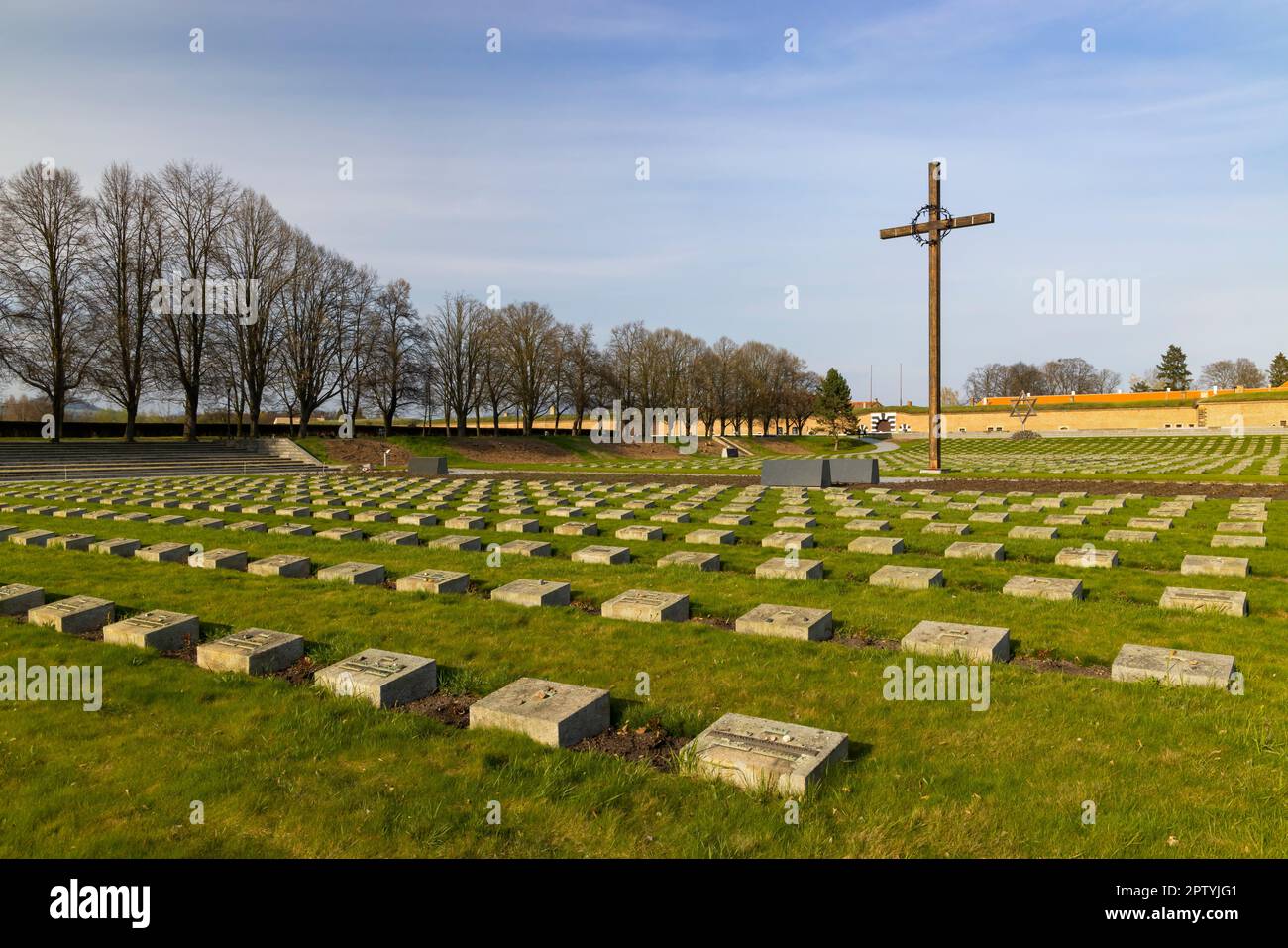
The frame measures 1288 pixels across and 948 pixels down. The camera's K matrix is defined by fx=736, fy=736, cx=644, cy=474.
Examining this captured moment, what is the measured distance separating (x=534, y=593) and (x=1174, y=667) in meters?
5.53

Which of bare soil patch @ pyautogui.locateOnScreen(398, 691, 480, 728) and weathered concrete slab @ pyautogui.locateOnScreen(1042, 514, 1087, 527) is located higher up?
weathered concrete slab @ pyautogui.locateOnScreen(1042, 514, 1087, 527)

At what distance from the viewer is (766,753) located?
3.91 metres

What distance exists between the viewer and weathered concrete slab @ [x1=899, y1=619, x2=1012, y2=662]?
5.76 meters

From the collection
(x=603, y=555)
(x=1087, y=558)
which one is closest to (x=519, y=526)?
(x=603, y=555)

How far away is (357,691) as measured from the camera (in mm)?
5059

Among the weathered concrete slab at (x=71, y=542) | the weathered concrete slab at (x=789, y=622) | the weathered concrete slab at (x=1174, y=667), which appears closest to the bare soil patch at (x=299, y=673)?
the weathered concrete slab at (x=789, y=622)

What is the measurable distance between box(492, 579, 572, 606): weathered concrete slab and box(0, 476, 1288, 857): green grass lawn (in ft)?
0.65

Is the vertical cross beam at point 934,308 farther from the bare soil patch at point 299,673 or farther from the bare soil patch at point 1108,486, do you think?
the bare soil patch at point 299,673

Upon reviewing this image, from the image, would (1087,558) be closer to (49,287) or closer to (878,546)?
(878,546)

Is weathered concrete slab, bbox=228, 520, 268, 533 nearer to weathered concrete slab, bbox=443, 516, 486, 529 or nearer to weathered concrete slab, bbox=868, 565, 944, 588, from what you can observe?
weathered concrete slab, bbox=443, 516, 486, 529

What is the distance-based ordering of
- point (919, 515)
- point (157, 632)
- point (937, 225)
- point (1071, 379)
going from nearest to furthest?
point (157, 632), point (919, 515), point (937, 225), point (1071, 379)

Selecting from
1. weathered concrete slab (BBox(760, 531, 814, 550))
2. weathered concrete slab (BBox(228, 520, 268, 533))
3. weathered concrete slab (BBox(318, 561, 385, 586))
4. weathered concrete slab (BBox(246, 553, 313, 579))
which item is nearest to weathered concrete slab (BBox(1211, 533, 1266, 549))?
weathered concrete slab (BBox(760, 531, 814, 550))
